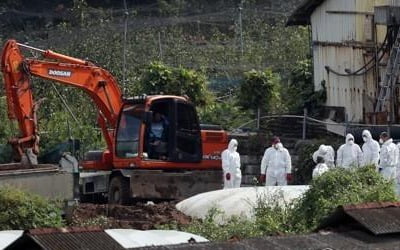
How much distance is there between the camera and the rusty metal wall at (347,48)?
30.5 meters

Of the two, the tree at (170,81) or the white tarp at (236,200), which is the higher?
the tree at (170,81)

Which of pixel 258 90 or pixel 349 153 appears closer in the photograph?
pixel 349 153

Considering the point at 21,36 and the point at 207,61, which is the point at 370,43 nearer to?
the point at 207,61

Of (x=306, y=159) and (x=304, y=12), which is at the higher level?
(x=304, y=12)

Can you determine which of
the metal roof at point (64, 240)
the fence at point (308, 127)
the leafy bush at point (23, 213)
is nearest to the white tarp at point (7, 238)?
the metal roof at point (64, 240)

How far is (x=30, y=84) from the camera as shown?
2519 cm

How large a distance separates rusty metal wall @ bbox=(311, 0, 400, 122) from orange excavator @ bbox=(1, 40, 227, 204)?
20.7 feet

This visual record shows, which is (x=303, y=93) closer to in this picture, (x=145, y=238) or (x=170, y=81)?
(x=170, y=81)

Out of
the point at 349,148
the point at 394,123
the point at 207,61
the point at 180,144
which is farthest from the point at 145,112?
the point at 207,61

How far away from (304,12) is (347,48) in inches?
80.9

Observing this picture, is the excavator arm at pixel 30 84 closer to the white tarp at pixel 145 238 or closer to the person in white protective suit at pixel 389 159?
the person in white protective suit at pixel 389 159

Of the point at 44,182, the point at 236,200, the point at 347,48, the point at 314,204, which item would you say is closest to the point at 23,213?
the point at 44,182

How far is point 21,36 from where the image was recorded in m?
50.2

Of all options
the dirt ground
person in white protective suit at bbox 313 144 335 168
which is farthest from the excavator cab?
person in white protective suit at bbox 313 144 335 168
